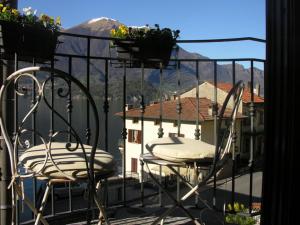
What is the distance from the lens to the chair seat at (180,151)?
188cm

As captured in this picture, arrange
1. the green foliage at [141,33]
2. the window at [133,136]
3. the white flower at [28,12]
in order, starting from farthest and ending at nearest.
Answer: the window at [133,136] → the green foliage at [141,33] → the white flower at [28,12]

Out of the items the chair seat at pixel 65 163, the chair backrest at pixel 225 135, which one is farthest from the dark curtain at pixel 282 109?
the chair seat at pixel 65 163

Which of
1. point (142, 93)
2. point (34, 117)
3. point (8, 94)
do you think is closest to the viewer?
point (34, 117)

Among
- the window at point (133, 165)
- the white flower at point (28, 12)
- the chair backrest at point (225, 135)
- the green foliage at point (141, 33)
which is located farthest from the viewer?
the window at point (133, 165)

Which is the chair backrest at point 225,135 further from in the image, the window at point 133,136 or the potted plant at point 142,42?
the window at point 133,136

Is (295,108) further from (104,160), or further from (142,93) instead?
(142,93)

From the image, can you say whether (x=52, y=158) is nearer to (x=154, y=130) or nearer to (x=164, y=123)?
(x=164, y=123)

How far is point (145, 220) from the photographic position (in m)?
2.58

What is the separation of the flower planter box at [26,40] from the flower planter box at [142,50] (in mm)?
522

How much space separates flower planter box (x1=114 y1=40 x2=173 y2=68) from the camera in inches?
106

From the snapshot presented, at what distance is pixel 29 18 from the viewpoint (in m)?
2.26

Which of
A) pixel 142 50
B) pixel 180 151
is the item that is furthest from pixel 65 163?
pixel 142 50

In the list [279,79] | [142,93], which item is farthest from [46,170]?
[142,93]

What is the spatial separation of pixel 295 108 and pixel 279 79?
0.35 ft
